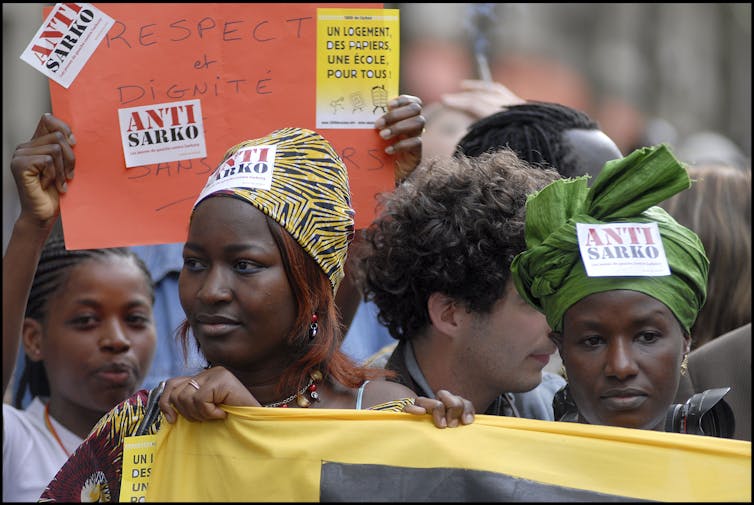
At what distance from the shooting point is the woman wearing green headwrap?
278 centimetres

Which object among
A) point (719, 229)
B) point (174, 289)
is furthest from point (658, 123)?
point (174, 289)

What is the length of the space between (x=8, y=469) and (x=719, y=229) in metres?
2.72

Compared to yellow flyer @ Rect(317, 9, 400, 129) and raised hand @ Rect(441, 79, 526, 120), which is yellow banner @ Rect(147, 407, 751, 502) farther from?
raised hand @ Rect(441, 79, 526, 120)

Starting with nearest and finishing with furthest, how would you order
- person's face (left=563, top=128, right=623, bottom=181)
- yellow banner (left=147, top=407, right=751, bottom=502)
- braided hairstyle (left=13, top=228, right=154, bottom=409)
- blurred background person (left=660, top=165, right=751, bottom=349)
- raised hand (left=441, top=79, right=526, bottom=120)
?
yellow banner (left=147, top=407, right=751, bottom=502) < person's face (left=563, top=128, right=623, bottom=181) < braided hairstyle (left=13, top=228, right=154, bottom=409) < blurred background person (left=660, top=165, right=751, bottom=349) < raised hand (left=441, top=79, right=526, bottom=120)

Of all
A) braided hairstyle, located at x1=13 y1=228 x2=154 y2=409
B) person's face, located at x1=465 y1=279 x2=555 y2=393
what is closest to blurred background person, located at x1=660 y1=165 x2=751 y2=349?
person's face, located at x1=465 y1=279 x2=555 y2=393

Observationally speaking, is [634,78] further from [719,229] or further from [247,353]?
[247,353]

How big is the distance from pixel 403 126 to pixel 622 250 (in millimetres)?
876

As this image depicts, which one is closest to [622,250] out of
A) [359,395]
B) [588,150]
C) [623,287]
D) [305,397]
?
[623,287]

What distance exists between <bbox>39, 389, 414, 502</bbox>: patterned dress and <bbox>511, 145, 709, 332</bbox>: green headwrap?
47cm

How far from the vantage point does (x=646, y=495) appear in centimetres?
232

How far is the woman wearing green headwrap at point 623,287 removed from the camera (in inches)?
110

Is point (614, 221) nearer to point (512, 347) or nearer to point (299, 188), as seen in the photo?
point (512, 347)

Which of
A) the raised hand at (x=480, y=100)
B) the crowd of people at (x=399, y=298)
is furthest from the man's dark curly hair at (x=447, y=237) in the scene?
the raised hand at (x=480, y=100)

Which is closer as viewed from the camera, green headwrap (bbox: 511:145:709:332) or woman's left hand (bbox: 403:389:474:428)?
woman's left hand (bbox: 403:389:474:428)
